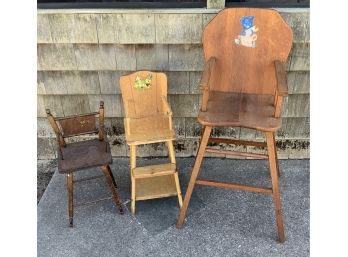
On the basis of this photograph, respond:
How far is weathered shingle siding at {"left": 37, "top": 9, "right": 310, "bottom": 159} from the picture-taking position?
229 centimetres

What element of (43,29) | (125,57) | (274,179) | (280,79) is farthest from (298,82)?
(43,29)

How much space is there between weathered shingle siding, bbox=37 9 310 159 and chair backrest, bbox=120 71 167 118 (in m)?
0.20

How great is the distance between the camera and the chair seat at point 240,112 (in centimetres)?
191

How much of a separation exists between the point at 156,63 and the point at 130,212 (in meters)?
0.96

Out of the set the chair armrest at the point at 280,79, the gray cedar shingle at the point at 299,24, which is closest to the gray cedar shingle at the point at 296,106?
the gray cedar shingle at the point at 299,24

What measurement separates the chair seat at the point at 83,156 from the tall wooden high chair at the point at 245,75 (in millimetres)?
534

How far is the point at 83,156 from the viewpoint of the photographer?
2203 millimetres

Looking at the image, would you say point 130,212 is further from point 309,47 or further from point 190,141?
point 309,47

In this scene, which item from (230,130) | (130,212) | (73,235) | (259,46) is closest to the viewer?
(259,46)

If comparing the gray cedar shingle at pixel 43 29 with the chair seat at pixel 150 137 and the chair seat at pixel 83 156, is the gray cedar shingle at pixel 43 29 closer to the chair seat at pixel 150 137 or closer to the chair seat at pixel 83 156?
the chair seat at pixel 83 156

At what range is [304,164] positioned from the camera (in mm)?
2766

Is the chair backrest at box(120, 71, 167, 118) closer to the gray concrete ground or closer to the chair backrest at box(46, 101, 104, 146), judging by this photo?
the chair backrest at box(46, 101, 104, 146)

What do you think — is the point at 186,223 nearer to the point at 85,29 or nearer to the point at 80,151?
the point at 80,151

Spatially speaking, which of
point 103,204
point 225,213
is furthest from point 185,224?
point 103,204
